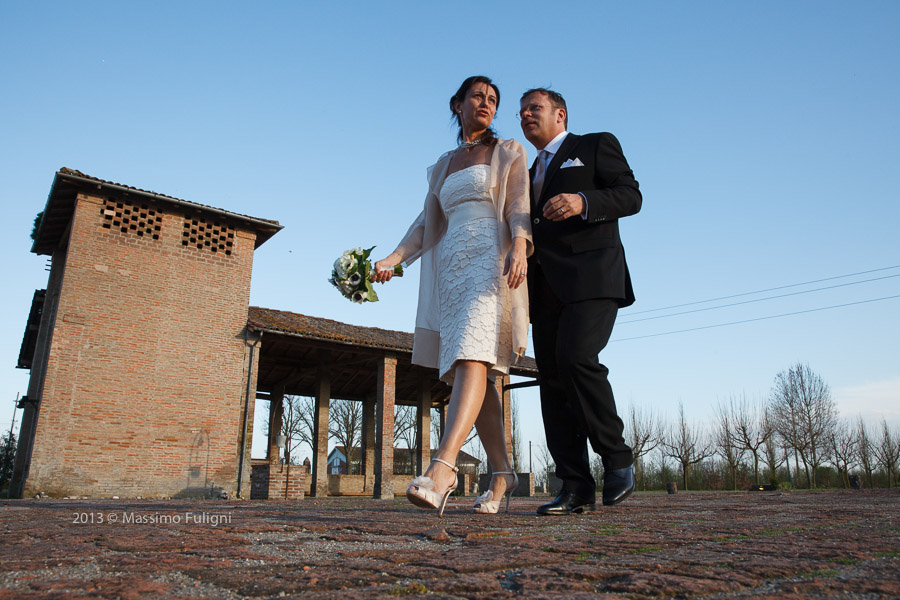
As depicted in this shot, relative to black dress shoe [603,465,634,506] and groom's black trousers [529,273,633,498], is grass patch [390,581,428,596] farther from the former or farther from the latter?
black dress shoe [603,465,634,506]

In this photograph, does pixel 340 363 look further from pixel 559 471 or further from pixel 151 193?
pixel 559 471

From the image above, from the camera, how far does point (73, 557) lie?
4.60 feet

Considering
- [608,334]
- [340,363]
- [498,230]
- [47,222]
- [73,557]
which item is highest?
[47,222]

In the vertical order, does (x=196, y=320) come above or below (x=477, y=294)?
above

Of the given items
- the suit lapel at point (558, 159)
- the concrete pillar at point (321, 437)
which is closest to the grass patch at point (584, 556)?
the suit lapel at point (558, 159)

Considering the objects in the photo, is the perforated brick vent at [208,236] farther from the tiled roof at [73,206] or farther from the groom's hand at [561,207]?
the groom's hand at [561,207]

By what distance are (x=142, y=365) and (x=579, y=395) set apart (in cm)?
1191

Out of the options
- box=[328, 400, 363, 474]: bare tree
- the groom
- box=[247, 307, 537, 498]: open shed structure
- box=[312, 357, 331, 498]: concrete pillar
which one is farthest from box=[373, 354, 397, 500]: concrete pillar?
box=[328, 400, 363, 474]: bare tree

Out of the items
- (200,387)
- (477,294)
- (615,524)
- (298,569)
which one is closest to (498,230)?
(477,294)

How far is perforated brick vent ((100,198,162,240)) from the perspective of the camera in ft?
42.9

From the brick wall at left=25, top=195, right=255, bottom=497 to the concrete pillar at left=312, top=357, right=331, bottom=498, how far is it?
14.0 ft

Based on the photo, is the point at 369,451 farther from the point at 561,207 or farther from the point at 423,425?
the point at 561,207

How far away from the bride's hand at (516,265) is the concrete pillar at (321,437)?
15.2 metres

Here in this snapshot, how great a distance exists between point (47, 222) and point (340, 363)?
26.0 ft
